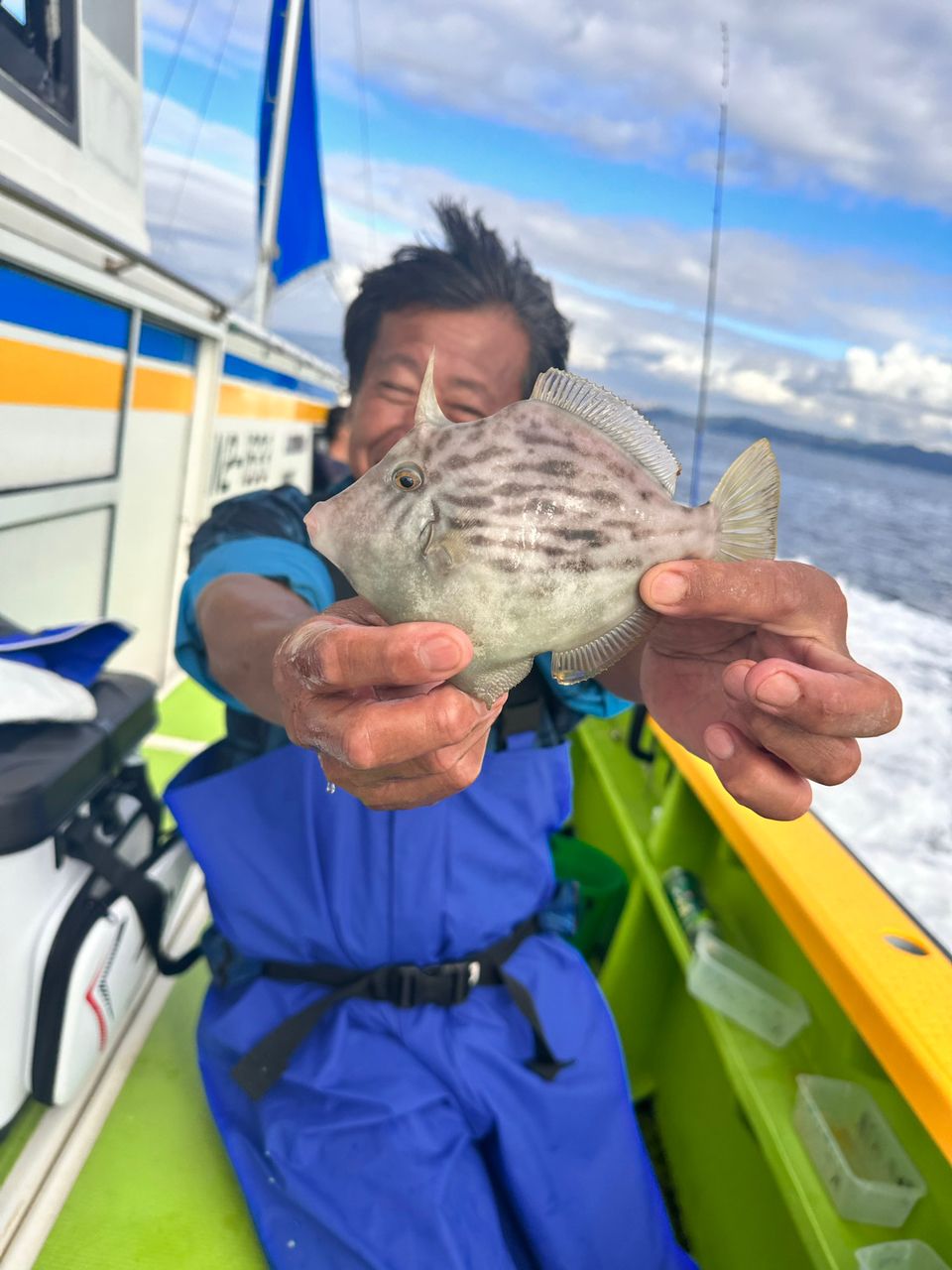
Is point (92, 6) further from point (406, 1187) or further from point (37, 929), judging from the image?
point (406, 1187)

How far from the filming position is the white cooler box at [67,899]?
4.89 feet

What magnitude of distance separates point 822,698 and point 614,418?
46 centimetres

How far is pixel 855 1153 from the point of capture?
5.64ft

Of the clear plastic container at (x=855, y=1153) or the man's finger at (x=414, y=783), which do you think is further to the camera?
the clear plastic container at (x=855, y=1153)

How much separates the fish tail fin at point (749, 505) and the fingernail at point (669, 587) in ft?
0.37

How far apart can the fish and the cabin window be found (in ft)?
8.70

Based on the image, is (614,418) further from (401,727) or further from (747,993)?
(747,993)

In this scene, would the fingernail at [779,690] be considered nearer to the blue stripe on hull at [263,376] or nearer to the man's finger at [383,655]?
the man's finger at [383,655]

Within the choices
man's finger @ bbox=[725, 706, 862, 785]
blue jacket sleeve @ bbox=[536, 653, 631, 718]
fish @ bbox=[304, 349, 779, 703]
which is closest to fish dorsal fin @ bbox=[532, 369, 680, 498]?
fish @ bbox=[304, 349, 779, 703]

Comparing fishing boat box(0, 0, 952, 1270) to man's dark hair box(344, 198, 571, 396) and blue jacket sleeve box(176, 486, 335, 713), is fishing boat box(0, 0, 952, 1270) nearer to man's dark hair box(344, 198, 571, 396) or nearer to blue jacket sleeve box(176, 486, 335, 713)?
blue jacket sleeve box(176, 486, 335, 713)

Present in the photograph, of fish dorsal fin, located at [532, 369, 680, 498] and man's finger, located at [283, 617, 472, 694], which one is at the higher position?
fish dorsal fin, located at [532, 369, 680, 498]

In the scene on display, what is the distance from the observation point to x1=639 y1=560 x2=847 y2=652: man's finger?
982 mm

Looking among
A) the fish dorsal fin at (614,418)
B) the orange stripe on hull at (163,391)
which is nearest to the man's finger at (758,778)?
the fish dorsal fin at (614,418)

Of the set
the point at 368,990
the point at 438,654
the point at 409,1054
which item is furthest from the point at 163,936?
the point at 438,654
